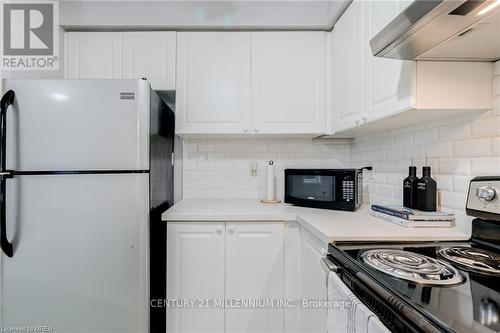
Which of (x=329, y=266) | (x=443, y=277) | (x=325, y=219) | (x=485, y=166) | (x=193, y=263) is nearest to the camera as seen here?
(x=443, y=277)

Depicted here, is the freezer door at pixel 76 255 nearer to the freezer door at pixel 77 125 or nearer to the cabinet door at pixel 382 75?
the freezer door at pixel 77 125

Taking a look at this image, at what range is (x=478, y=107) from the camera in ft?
3.38

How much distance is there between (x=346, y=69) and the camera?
1578 mm

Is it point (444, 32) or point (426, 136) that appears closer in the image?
point (444, 32)

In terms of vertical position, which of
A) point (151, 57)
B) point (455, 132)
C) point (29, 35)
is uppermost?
point (29, 35)

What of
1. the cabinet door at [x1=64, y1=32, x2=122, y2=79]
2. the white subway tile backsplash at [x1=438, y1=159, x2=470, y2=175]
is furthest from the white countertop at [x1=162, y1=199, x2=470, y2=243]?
the cabinet door at [x1=64, y1=32, x2=122, y2=79]

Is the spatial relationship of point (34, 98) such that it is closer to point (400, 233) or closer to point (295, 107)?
point (295, 107)

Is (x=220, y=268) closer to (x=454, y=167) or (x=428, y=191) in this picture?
(x=428, y=191)

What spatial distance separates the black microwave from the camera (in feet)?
5.17

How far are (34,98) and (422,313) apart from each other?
172cm

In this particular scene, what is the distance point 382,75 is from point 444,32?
39 cm

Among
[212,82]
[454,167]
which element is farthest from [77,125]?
[454,167]

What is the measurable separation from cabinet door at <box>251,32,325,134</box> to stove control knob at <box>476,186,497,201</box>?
3.27 feet

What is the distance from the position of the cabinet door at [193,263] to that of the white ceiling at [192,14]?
133cm
